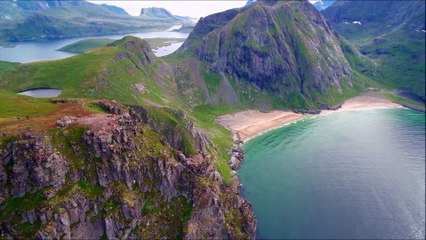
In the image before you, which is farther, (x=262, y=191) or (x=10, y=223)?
(x=262, y=191)

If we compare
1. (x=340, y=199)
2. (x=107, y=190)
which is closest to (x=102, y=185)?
(x=107, y=190)

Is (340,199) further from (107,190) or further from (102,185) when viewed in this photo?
(102,185)

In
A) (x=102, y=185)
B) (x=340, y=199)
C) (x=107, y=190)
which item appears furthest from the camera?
(x=340, y=199)

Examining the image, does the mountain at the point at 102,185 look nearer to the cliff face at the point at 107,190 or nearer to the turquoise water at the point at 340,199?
the cliff face at the point at 107,190

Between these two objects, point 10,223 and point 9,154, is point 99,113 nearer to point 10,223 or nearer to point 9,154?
point 9,154

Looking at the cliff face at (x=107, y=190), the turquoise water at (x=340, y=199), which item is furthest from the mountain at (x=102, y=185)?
the turquoise water at (x=340, y=199)

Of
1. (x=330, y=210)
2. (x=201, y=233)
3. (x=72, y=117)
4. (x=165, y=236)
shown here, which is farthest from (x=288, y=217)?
(x=72, y=117)

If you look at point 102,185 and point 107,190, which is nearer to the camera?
point 107,190

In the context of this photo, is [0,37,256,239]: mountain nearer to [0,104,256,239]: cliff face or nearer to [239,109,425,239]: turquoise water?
[0,104,256,239]: cliff face
